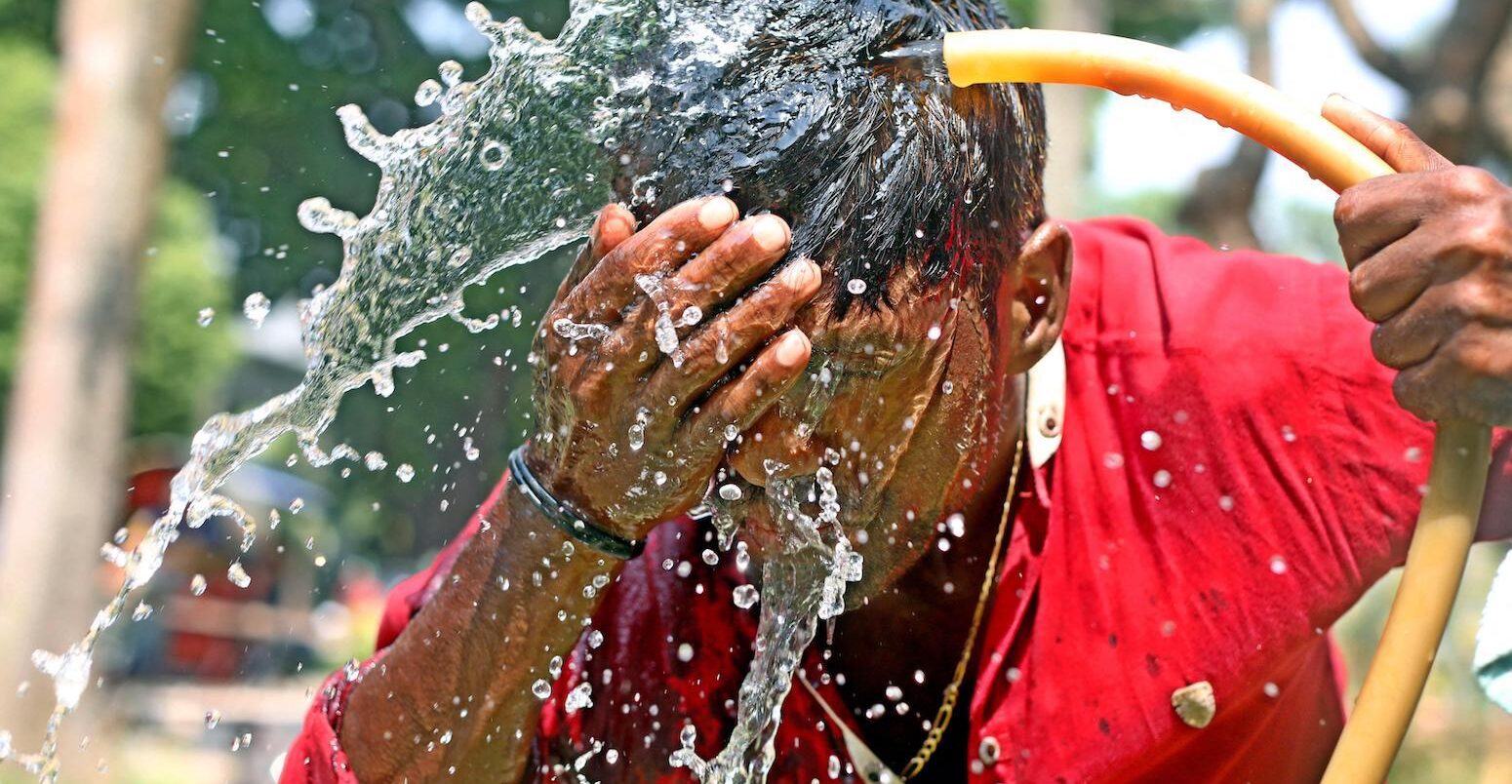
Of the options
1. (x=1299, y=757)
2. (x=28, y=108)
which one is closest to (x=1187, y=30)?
(x=28, y=108)

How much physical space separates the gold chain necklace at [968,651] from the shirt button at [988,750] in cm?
17

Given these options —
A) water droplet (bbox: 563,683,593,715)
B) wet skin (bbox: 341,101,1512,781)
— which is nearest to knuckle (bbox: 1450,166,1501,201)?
wet skin (bbox: 341,101,1512,781)

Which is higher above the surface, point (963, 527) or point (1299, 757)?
point (963, 527)

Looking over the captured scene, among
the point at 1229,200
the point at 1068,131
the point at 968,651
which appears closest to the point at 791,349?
the point at 968,651

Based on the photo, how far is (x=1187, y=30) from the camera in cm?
1644

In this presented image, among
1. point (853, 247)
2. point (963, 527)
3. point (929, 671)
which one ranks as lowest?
point (929, 671)

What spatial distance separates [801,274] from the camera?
1.86m

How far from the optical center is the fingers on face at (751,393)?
1.85 metres

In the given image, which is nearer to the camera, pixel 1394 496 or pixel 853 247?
pixel 853 247

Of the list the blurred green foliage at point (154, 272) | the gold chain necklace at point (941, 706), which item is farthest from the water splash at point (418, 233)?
the blurred green foliage at point (154, 272)

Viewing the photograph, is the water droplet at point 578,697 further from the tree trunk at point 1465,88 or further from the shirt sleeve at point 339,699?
the tree trunk at point 1465,88

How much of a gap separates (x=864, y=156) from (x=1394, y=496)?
3.28 feet

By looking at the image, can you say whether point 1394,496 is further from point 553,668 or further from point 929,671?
point 553,668

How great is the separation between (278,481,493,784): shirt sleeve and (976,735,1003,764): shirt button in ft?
2.76
